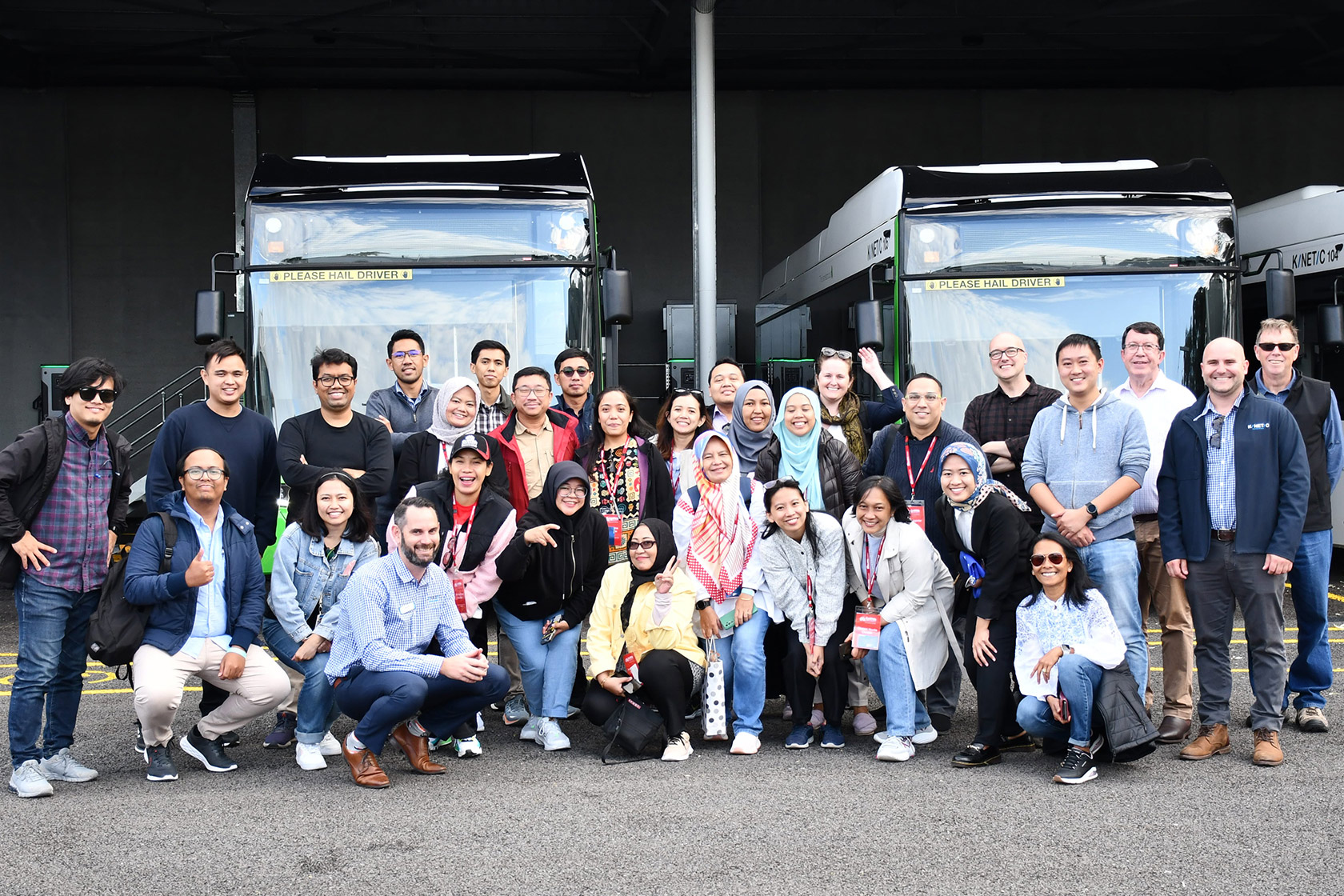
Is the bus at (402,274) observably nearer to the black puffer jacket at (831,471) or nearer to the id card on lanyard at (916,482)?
the black puffer jacket at (831,471)

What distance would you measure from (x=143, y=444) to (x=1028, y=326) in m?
14.5

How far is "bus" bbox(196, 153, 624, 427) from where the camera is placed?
26.8 ft

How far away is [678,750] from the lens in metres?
5.57

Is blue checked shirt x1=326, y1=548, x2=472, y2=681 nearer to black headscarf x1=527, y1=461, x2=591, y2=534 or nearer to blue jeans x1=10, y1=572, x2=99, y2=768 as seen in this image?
black headscarf x1=527, y1=461, x2=591, y2=534

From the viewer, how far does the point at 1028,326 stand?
8391 millimetres

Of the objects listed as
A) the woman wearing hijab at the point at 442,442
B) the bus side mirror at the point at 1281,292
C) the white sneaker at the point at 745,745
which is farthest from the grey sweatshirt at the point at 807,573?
the bus side mirror at the point at 1281,292

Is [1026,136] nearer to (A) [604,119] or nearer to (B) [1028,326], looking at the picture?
(A) [604,119]

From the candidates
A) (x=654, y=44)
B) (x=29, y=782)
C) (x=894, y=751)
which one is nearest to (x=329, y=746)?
(x=29, y=782)

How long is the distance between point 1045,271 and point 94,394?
235 inches

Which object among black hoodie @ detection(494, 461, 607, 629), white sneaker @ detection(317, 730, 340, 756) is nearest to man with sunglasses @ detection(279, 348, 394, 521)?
black hoodie @ detection(494, 461, 607, 629)

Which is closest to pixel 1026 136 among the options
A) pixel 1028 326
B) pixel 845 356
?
pixel 1028 326

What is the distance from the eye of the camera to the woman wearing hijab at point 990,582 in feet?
17.8

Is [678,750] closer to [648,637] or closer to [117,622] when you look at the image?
[648,637]

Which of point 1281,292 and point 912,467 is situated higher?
point 1281,292
